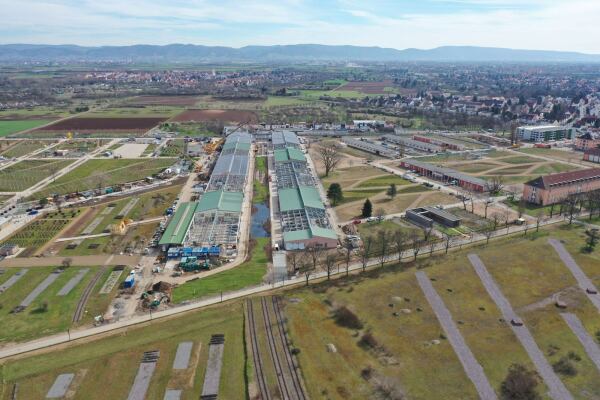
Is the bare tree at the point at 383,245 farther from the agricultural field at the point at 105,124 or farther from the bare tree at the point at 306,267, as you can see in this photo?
the agricultural field at the point at 105,124

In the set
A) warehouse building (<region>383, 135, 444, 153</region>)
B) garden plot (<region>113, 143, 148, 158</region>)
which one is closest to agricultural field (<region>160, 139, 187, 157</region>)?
garden plot (<region>113, 143, 148, 158</region>)

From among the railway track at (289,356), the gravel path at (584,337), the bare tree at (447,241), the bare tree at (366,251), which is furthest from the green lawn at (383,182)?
the gravel path at (584,337)

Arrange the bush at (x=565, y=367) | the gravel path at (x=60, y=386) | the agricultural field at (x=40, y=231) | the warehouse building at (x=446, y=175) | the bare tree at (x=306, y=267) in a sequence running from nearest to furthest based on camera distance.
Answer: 1. the gravel path at (x=60, y=386)
2. the bush at (x=565, y=367)
3. the bare tree at (x=306, y=267)
4. the agricultural field at (x=40, y=231)
5. the warehouse building at (x=446, y=175)

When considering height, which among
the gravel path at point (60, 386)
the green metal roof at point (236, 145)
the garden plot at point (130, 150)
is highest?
the green metal roof at point (236, 145)

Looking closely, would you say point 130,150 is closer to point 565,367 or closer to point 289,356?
point 289,356

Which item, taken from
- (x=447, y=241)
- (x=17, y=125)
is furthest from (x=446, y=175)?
(x=17, y=125)

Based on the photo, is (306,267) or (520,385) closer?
(520,385)
